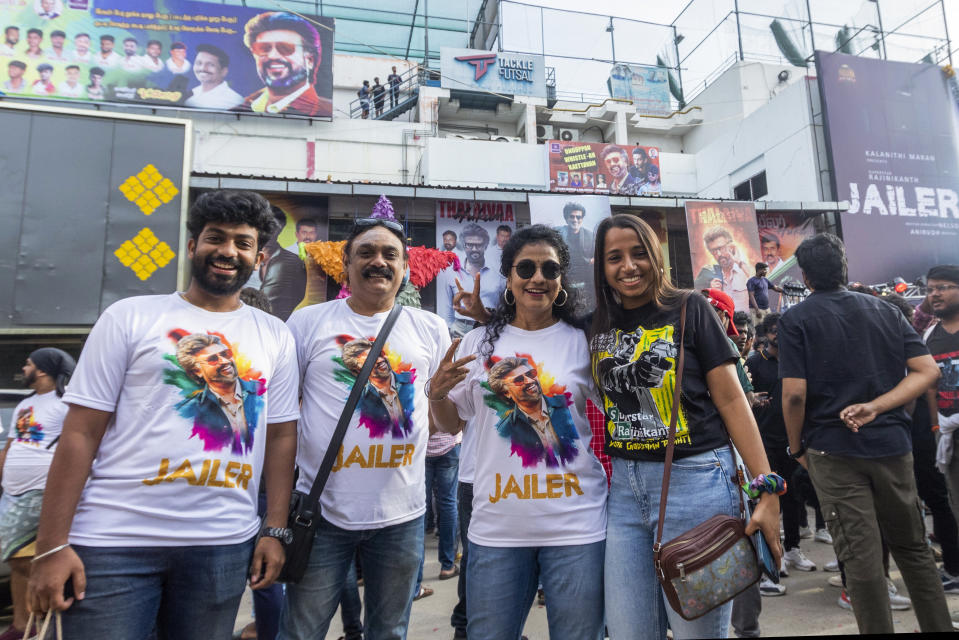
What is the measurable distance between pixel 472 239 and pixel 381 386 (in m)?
9.08

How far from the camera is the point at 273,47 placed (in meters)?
15.8

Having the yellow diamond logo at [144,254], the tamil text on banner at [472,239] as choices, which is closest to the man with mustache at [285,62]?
the tamil text on banner at [472,239]

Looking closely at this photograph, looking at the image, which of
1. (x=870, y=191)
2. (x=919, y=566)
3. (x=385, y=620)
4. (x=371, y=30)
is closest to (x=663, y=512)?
(x=385, y=620)

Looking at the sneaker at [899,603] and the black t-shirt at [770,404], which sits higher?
the black t-shirt at [770,404]

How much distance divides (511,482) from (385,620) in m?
0.81

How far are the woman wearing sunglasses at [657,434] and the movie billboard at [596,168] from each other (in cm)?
1471

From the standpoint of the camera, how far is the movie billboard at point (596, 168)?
16.7 m

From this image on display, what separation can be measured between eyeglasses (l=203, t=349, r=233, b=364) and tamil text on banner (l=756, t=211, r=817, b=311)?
1272 cm

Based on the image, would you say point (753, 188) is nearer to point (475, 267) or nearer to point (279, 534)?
point (475, 267)

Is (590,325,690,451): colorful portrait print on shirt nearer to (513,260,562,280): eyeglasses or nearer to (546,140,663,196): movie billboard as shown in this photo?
(513,260,562,280): eyeglasses

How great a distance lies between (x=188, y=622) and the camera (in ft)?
5.81

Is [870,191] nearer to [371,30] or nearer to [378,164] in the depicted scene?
[378,164]

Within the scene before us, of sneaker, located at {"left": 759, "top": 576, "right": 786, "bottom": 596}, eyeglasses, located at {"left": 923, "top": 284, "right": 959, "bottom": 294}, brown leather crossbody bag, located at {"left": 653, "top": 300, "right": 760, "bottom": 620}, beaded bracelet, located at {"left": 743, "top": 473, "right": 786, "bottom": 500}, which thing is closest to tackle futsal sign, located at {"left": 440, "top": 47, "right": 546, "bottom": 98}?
eyeglasses, located at {"left": 923, "top": 284, "right": 959, "bottom": 294}

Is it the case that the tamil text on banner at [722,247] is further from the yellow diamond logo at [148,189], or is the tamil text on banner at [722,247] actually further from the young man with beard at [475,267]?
the yellow diamond logo at [148,189]
